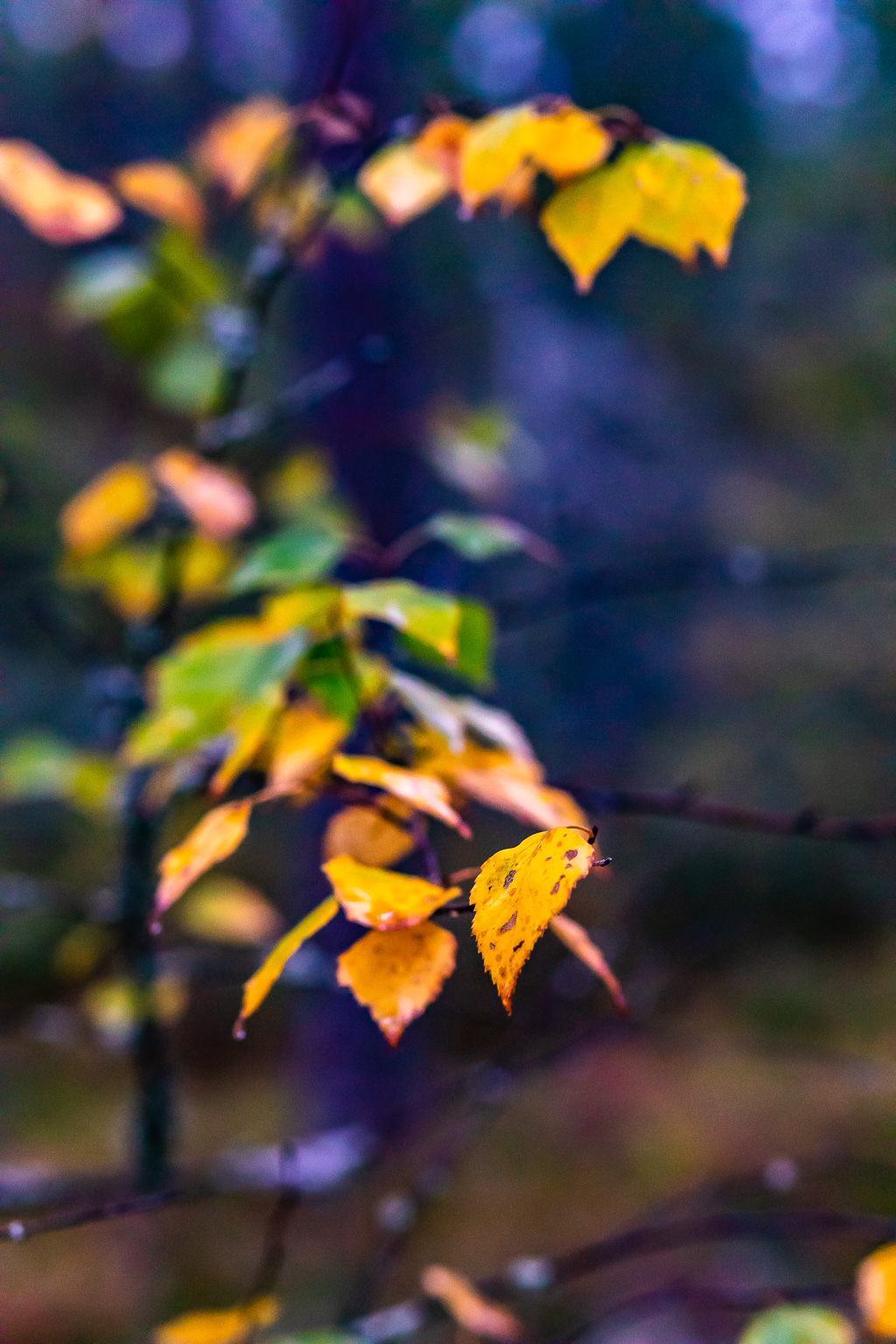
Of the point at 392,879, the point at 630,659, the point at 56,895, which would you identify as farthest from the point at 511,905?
the point at 630,659

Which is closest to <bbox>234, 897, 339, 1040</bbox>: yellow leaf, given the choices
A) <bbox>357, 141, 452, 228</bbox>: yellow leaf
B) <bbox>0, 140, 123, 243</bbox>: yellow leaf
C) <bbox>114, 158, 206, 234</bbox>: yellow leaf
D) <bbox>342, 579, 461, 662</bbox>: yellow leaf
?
<bbox>342, 579, 461, 662</bbox>: yellow leaf

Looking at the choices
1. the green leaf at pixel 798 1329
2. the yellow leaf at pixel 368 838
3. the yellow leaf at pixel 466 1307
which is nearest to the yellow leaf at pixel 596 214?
the yellow leaf at pixel 368 838

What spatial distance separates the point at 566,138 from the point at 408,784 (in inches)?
11.8

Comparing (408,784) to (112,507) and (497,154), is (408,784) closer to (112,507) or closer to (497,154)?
(497,154)

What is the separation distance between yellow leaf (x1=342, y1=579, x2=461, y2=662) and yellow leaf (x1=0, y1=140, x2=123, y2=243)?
1.28 feet

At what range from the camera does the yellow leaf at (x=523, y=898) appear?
8.6 inches

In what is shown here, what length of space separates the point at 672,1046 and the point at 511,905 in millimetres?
2348

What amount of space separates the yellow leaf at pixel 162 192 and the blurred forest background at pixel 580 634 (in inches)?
22.1

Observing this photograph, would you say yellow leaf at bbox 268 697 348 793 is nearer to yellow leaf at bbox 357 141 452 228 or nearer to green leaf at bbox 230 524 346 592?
green leaf at bbox 230 524 346 592

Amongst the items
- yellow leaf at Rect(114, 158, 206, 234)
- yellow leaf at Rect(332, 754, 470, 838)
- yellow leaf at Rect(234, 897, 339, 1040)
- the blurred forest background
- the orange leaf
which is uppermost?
yellow leaf at Rect(114, 158, 206, 234)

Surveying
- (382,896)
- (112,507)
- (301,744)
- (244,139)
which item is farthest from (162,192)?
(382,896)

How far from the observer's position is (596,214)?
0.40m

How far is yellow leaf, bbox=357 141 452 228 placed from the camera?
0.51 metres

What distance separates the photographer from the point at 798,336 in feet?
9.84
